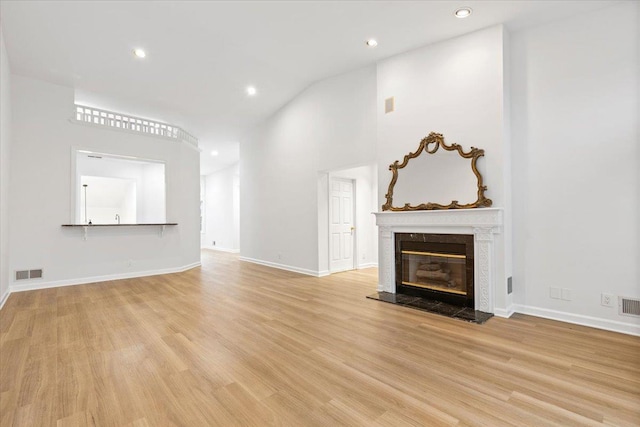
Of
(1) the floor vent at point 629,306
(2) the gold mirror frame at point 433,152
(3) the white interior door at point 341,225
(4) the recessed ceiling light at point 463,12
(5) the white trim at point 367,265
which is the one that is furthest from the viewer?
(5) the white trim at point 367,265

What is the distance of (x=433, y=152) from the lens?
4.06m

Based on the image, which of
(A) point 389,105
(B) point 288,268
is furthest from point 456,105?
(B) point 288,268

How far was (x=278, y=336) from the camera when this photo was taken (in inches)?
115

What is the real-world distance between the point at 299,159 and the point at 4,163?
4.48m

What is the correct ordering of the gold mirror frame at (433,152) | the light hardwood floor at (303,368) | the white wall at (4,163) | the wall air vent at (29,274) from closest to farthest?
the light hardwood floor at (303,368) → the gold mirror frame at (433,152) → the white wall at (4,163) → the wall air vent at (29,274)

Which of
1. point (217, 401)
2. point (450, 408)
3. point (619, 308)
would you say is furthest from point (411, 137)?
point (217, 401)

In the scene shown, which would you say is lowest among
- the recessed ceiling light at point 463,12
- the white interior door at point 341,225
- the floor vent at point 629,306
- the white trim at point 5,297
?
the white trim at point 5,297

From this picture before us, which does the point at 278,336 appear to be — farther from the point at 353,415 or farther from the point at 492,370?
the point at 492,370

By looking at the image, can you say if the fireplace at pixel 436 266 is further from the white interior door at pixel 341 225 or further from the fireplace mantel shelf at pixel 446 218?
the white interior door at pixel 341 225

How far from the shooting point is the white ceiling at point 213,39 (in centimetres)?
352

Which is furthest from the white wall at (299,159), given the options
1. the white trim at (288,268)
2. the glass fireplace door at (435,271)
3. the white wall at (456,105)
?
the glass fireplace door at (435,271)

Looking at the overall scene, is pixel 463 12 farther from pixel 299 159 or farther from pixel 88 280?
pixel 88 280

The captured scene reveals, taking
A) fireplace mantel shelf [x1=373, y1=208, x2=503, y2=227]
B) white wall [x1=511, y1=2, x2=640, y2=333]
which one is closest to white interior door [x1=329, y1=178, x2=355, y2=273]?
fireplace mantel shelf [x1=373, y1=208, x2=503, y2=227]

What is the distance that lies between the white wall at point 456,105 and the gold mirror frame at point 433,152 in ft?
0.23
